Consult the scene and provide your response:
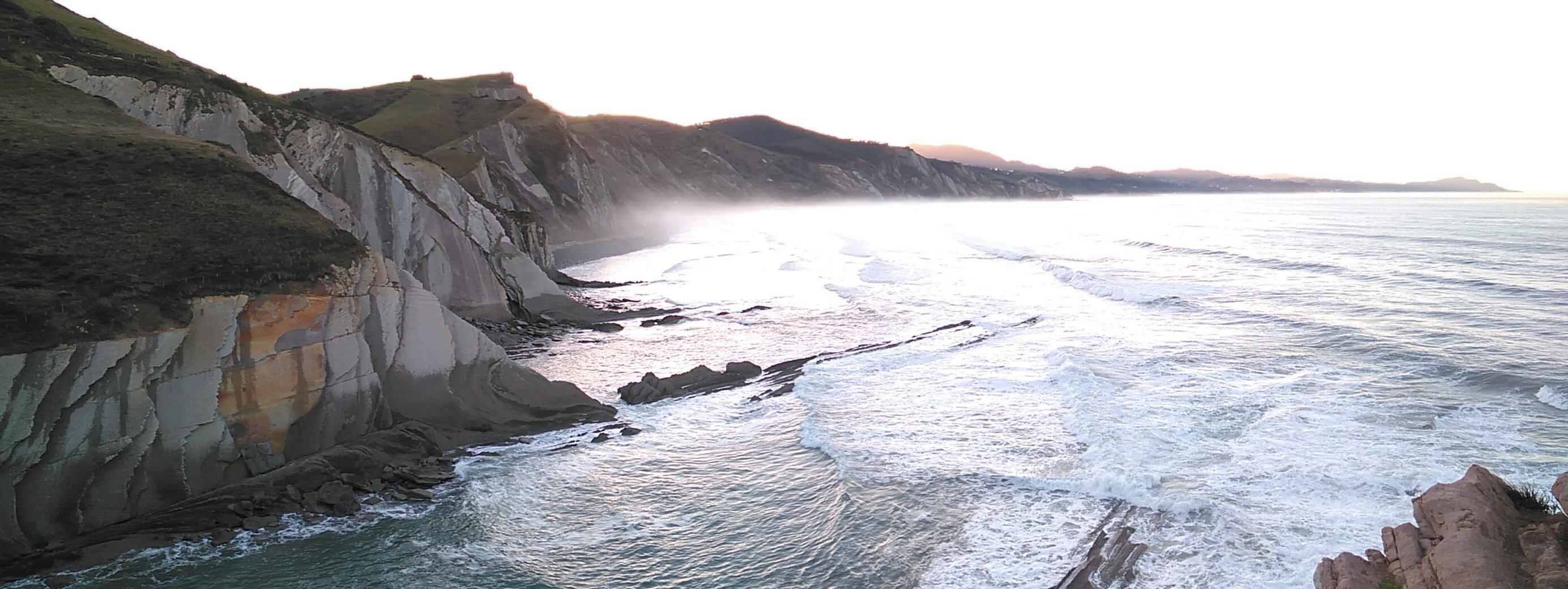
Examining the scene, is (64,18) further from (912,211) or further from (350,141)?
(912,211)

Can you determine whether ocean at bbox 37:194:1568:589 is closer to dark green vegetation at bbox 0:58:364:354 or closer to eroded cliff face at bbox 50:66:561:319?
dark green vegetation at bbox 0:58:364:354

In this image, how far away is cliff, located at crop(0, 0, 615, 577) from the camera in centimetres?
1085

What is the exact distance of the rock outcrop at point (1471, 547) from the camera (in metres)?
7.38

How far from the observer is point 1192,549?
10.9 meters

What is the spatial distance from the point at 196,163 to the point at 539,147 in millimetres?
58389

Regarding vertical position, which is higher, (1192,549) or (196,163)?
(196,163)

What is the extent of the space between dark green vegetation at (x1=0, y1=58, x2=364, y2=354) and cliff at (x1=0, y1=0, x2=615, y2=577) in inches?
1.5

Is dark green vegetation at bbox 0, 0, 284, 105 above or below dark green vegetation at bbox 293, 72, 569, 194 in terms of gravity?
below

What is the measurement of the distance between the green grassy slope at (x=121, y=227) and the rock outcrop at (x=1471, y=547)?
52.9 ft

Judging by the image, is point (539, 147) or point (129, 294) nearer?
point (129, 294)

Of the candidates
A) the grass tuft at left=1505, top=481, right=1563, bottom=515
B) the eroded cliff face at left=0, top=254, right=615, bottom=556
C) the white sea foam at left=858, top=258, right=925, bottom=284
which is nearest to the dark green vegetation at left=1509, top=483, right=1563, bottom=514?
the grass tuft at left=1505, top=481, right=1563, bottom=515

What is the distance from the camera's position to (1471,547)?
777 cm

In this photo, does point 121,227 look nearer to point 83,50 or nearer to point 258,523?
point 258,523

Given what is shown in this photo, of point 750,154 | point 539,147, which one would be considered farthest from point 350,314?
A: point 750,154
